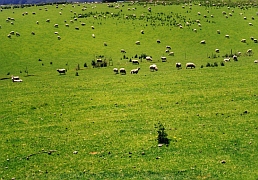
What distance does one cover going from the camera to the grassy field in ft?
46.0

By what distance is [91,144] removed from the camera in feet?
53.0

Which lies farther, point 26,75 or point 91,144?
point 26,75

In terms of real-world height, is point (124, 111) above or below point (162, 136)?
below

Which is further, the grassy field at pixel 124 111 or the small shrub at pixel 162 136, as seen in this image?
the small shrub at pixel 162 136

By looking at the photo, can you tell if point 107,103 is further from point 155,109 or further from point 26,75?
point 26,75

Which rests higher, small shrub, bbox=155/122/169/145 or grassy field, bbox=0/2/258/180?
small shrub, bbox=155/122/169/145

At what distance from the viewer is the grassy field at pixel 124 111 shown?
14.0m

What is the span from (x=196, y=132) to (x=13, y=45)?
3285cm

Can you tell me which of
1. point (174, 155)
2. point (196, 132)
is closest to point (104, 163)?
point (174, 155)

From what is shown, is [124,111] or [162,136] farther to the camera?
[124,111]

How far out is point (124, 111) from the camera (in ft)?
68.1

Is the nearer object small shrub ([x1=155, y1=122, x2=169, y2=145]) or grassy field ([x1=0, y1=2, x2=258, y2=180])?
grassy field ([x1=0, y1=2, x2=258, y2=180])

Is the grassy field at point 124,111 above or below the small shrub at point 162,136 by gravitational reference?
below

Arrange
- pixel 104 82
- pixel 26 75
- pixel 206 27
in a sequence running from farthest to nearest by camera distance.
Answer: pixel 206 27
pixel 26 75
pixel 104 82
